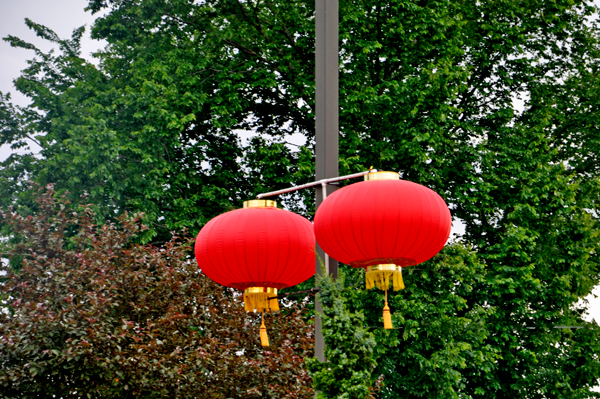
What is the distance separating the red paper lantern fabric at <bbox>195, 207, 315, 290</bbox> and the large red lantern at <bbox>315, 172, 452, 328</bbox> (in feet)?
1.82

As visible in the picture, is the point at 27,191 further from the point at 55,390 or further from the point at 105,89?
the point at 55,390

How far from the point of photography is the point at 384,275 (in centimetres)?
429

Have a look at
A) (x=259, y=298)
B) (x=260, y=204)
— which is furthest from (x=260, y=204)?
(x=259, y=298)

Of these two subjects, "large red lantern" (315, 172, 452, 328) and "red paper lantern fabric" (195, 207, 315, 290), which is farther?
"red paper lantern fabric" (195, 207, 315, 290)

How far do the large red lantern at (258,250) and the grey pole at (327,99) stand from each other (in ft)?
1.21

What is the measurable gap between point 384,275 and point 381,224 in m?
0.44

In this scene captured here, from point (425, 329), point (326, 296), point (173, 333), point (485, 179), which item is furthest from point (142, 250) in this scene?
point (485, 179)

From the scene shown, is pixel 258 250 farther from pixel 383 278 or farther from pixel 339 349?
pixel 339 349

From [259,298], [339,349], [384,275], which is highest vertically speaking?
[384,275]

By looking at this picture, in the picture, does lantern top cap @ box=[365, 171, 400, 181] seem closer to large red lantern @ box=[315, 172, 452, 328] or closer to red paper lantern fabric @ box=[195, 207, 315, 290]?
large red lantern @ box=[315, 172, 452, 328]

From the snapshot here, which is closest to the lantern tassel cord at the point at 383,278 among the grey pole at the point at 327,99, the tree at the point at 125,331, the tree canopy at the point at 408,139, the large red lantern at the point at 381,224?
the large red lantern at the point at 381,224

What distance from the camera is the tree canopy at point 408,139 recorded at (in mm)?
12969

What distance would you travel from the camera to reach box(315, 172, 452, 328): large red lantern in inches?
159

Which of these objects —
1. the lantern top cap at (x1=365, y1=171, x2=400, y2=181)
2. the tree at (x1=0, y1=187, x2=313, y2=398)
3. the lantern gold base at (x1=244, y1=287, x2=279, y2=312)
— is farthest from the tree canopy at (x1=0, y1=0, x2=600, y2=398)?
the lantern top cap at (x1=365, y1=171, x2=400, y2=181)
